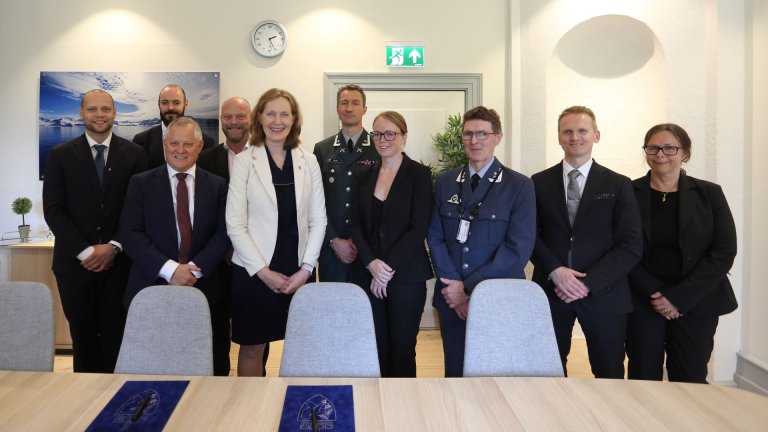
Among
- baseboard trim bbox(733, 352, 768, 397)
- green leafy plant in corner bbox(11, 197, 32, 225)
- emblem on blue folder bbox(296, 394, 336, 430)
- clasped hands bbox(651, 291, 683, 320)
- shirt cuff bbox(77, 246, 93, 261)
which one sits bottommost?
baseboard trim bbox(733, 352, 768, 397)

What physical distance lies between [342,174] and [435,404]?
1.72 meters

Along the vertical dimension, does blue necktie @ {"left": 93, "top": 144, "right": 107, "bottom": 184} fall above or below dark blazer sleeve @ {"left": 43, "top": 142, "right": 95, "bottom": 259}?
above

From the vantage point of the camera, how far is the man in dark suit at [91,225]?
101 inches

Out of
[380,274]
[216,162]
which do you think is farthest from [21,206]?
[380,274]

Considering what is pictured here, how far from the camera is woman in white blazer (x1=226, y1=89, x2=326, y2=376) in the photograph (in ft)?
7.88

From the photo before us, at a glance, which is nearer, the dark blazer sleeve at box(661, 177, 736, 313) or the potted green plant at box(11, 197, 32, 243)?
the dark blazer sleeve at box(661, 177, 736, 313)

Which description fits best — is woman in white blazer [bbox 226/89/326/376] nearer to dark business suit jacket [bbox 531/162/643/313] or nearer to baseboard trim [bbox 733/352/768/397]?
dark business suit jacket [bbox 531/162/643/313]

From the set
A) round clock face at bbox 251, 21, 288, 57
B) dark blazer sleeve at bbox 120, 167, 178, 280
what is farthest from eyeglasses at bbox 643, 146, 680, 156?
round clock face at bbox 251, 21, 288, 57

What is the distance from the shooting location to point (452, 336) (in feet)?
7.78

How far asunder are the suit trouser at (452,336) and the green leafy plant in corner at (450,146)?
82.3 inches

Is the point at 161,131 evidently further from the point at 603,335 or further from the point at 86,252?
the point at 603,335

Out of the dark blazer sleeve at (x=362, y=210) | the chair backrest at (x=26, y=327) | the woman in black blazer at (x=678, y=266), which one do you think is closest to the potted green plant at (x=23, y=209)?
the chair backrest at (x=26, y=327)

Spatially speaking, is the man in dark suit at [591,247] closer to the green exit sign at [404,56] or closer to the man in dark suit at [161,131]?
the green exit sign at [404,56]

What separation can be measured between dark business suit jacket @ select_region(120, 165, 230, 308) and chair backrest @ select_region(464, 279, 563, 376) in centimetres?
139
